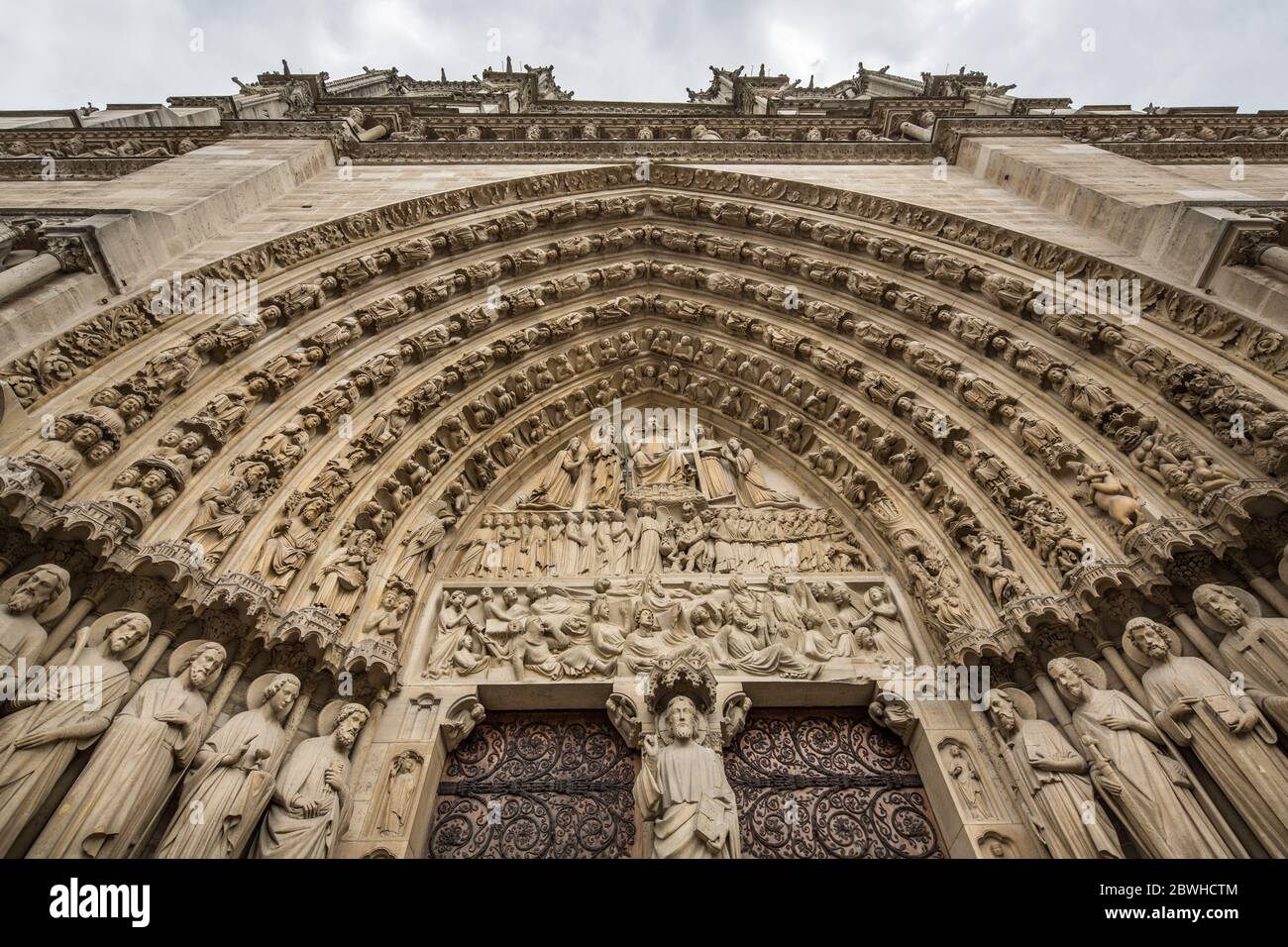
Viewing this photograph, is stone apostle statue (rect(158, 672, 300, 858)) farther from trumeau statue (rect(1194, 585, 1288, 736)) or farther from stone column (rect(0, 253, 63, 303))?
trumeau statue (rect(1194, 585, 1288, 736))

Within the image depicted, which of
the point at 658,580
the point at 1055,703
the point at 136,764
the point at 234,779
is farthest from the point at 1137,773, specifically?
the point at 136,764

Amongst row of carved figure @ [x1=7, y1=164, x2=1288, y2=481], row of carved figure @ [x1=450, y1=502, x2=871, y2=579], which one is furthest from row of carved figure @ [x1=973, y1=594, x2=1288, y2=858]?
row of carved figure @ [x1=450, y1=502, x2=871, y2=579]

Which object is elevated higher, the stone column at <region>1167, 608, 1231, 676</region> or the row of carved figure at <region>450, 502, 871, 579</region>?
the row of carved figure at <region>450, 502, 871, 579</region>

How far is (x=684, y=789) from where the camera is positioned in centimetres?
374

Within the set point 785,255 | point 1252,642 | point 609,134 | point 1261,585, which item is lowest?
point 1252,642

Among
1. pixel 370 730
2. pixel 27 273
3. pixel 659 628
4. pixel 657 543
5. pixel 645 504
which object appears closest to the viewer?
pixel 27 273

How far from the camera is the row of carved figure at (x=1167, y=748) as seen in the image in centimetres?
316

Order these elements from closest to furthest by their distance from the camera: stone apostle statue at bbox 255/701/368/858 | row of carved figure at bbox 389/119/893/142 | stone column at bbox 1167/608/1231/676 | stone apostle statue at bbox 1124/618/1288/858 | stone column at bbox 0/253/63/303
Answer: stone apostle statue at bbox 1124/618/1288/858 → stone apostle statue at bbox 255/701/368/858 → stone column at bbox 1167/608/1231/676 → stone column at bbox 0/253/63/303 → row of carved figure at bbox 389/119/893/142

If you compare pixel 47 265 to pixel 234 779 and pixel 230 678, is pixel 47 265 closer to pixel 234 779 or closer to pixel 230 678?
A: pixel 230 678

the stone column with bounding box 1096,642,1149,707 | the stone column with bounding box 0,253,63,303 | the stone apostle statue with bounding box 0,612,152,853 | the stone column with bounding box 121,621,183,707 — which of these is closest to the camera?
the stone apostle statue with bounding box 0,612,152,853

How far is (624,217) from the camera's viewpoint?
334 inches

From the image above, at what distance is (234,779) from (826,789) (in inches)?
148

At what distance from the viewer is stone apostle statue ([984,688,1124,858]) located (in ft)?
11.1
